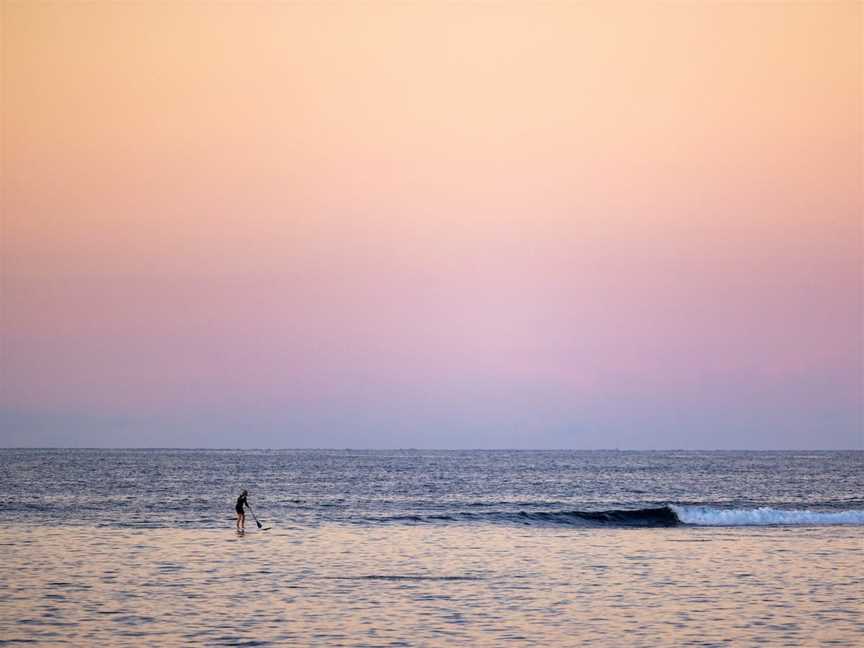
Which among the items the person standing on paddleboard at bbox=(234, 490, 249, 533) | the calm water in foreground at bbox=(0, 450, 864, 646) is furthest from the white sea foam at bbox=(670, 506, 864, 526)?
→ the person standing on paddleboard at bbox=(234, 490, 249, 533)

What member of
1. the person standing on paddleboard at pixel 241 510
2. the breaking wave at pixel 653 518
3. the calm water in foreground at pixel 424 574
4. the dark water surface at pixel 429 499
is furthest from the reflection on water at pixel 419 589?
the dark water surface at pixel 429 499

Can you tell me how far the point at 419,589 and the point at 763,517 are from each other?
31.1 metres

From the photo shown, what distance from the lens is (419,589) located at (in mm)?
27688

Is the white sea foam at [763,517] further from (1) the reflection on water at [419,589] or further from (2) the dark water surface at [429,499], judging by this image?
(1) the reflection on water at [419,589]

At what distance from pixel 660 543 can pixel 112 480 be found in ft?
188

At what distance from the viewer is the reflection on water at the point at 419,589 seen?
2205 centimetres

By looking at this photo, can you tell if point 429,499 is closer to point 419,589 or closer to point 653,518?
point 653,518

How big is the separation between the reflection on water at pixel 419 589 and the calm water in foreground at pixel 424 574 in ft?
0.29

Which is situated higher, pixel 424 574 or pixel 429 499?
pixel 429 499

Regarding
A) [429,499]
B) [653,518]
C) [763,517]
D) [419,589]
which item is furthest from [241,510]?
[763,517]

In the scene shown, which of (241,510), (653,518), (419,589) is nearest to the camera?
(419,589)

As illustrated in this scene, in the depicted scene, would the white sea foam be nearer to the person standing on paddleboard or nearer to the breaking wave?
the breaking wave

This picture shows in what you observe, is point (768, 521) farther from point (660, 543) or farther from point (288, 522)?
point (288, 522)

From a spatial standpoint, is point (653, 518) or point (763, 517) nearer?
point (763, 517)
